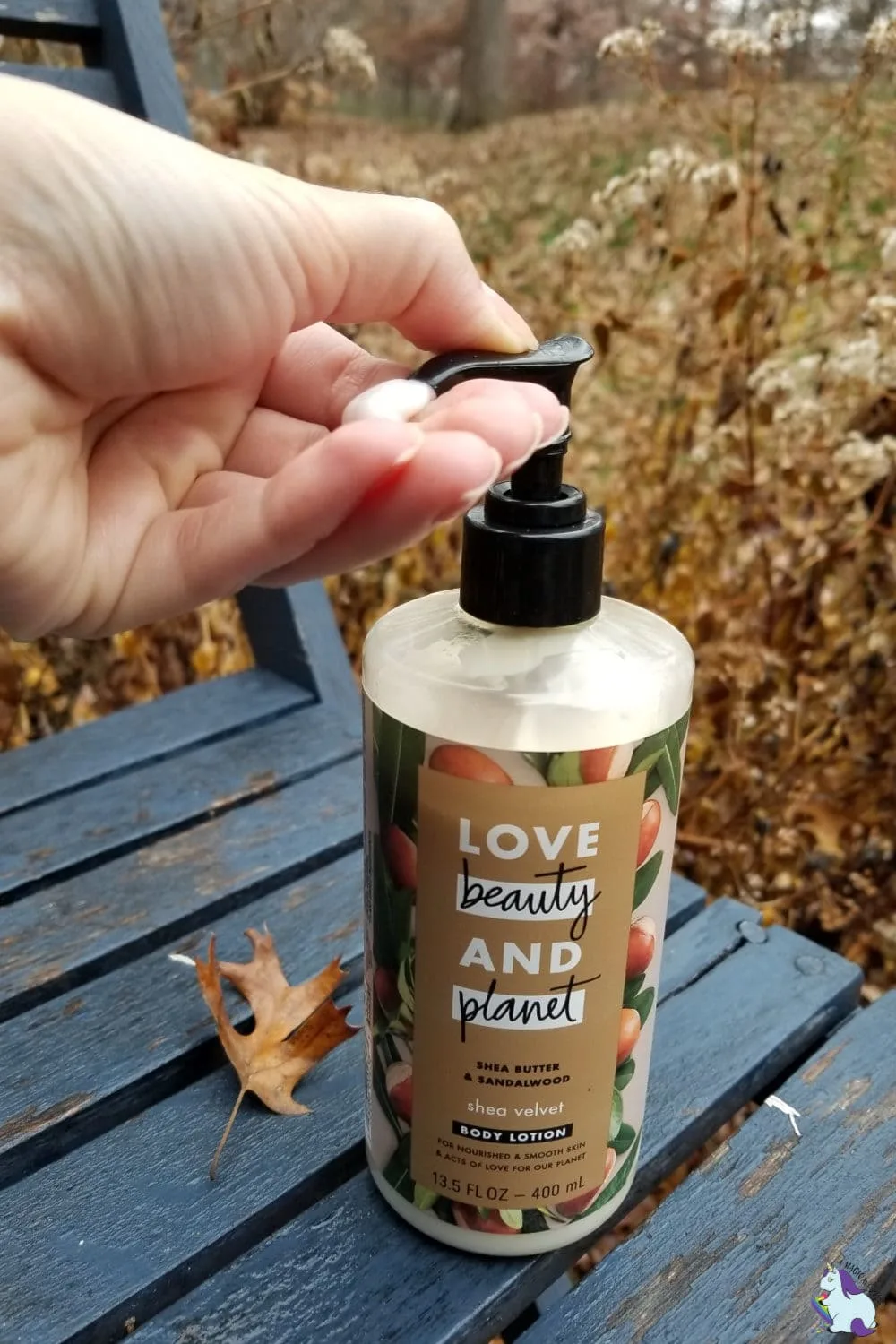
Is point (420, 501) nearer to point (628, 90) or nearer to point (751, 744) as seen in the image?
point (751, 744)

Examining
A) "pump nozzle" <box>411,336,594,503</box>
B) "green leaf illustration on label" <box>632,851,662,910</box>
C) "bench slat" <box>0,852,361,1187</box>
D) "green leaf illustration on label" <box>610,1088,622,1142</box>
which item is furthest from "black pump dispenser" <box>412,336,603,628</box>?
"bench slat" <box>0,852,361,1187</box>

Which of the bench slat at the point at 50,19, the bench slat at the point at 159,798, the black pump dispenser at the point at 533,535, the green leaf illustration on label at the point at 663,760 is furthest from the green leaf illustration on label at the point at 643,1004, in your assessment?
the bench slat at the point at 50,19

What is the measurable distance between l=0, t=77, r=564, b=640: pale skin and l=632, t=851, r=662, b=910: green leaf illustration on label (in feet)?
0.68

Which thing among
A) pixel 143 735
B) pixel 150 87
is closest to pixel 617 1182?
pixel 143 735

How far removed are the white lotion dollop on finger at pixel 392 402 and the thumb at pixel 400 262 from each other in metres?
0.08

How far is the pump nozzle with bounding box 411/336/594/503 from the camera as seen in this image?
55 centimetres

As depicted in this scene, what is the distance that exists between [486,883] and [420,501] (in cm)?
19

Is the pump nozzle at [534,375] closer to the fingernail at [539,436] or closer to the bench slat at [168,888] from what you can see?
the fingernail at [539,436]

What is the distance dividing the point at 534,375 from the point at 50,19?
862mm

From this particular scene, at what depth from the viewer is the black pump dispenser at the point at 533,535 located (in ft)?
1.78

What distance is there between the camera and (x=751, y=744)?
1337 millimetres

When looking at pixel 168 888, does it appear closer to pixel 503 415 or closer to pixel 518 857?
pixel 518 857

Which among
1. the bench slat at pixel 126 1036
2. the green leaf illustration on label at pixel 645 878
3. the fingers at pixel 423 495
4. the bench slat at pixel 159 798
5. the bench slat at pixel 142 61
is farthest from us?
the bench slat at pixel 142 61

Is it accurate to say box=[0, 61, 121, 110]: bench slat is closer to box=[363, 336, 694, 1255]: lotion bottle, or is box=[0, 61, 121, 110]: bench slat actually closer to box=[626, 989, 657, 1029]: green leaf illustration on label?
box=[363, 336, 694, 1255]: lotion bottle
